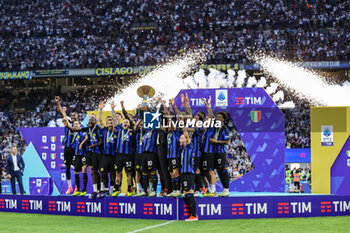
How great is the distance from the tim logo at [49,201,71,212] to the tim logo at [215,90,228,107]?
5.47 meters

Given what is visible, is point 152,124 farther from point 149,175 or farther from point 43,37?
point 43,37

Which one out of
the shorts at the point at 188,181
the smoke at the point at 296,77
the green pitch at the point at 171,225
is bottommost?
the green pitch at the point at 171,225

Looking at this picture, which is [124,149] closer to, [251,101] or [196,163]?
[196,163]

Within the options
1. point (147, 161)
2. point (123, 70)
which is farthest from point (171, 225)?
point (123, 70)

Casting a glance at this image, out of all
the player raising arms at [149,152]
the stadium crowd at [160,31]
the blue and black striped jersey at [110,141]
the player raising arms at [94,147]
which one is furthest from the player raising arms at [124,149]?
the stadium crowd at [160,31]

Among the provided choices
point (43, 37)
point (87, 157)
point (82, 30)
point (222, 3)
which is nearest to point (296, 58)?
point (222, 3)

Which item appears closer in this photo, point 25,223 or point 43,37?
point 25,223

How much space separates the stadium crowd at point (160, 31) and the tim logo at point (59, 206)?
22536mm

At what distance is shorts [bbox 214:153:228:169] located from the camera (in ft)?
40.1

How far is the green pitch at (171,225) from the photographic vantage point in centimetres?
1054

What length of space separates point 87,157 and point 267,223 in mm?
4553

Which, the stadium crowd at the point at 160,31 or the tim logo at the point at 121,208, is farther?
the stadium crowd at the point at 160,31

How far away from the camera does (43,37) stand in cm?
4147

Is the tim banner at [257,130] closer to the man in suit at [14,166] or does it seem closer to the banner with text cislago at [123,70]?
the man in suit at [14,166]
